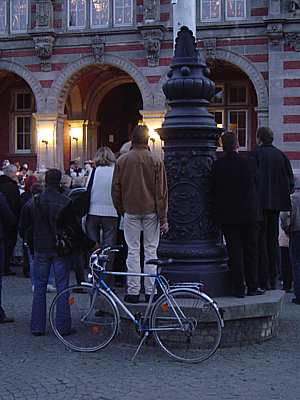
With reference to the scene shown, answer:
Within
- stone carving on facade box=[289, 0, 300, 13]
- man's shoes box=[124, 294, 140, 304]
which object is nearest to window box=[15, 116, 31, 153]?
stone carving on facade box=[289, 0, 300, 13]

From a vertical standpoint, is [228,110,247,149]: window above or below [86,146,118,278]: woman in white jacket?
above

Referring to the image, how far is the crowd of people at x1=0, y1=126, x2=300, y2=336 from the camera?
7.29 m

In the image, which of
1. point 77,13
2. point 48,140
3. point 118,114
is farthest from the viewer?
point 118,114

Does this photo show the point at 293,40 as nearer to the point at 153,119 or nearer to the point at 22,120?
the point at 153,119

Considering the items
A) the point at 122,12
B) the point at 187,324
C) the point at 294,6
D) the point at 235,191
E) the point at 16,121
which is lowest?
the point at 187,324

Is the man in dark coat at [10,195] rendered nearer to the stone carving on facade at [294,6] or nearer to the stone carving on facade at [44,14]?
the stone carving on facade at [44,14]

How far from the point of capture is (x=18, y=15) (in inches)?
907

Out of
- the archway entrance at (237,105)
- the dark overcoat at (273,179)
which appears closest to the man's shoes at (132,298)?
the dark overcoat at (273,179)

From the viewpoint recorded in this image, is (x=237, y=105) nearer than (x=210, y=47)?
No

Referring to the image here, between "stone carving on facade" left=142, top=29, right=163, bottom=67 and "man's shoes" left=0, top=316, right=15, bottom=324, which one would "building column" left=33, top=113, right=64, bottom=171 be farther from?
"man's shoes" left=0, top=316, right=15, bottom=324

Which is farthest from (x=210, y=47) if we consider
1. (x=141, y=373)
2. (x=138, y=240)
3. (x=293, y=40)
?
(x=141, y=373)

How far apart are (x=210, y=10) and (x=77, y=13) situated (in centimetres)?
433

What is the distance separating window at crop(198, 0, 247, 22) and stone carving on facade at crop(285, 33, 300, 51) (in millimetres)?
1564

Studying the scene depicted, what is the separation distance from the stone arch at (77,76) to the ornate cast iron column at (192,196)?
1403cm
